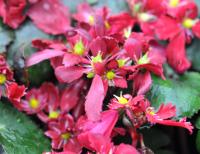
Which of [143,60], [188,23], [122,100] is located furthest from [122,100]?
[188,23]

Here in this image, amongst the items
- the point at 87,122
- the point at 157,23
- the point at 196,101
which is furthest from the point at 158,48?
the point at 87,122

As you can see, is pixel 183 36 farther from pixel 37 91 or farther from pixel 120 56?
pixel 37 91

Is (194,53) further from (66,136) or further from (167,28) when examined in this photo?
(66,136)

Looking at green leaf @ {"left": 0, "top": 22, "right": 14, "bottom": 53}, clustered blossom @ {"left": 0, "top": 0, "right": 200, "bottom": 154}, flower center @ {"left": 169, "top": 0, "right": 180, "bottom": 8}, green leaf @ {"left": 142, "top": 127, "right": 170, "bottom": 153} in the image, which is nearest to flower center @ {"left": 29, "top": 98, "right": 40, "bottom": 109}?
clustered blossom @ {"left": 0, "top": 0, "right": 200, "bottom": 154}

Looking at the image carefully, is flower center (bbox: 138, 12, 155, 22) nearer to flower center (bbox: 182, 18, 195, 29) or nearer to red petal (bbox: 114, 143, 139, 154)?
flower center (bbox: 182, 18, 195, 29)

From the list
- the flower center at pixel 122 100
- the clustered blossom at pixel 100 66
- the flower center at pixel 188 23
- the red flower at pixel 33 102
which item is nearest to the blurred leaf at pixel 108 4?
the clustered blossom at pixel 100 66
